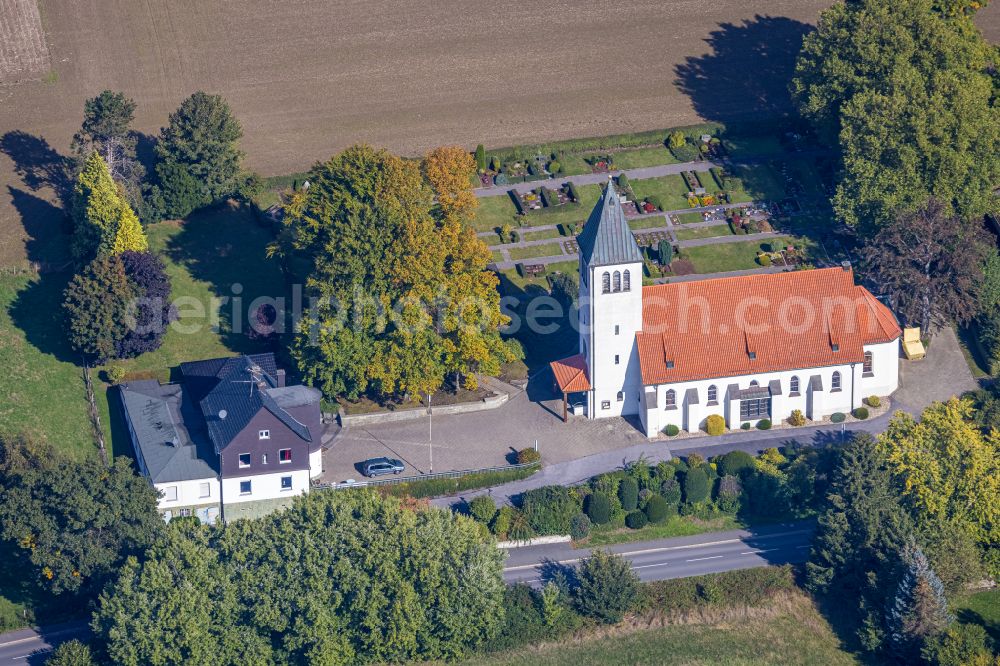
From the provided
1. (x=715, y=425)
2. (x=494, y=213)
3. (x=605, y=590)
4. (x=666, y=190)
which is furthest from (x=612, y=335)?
(x=666, y=190)

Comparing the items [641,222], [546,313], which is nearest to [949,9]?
[641,222]

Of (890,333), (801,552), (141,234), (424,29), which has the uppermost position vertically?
(424,29)

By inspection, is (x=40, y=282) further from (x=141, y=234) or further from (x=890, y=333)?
(x=890, y=333)

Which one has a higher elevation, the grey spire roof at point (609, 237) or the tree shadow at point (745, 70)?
the tree shadow at point (745, 70)

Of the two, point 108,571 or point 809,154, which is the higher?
point 809,154

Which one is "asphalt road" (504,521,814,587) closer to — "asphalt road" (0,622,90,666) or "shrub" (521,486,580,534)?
"shrub" (521,486,580,534)

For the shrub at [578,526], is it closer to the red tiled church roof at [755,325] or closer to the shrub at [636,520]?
the shrub at [636,520]

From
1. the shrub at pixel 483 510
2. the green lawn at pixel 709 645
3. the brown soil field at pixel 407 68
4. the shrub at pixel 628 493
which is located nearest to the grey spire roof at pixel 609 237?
the shrub at pixel 628 493

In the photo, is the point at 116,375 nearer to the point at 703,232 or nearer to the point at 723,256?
the point at 703,232

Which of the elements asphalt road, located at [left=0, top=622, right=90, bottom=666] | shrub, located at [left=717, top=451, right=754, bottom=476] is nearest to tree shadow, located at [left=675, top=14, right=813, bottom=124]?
shrub, located at [left=717, top=451, right=754, bottom=476]
